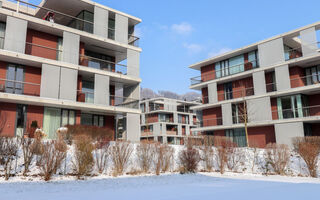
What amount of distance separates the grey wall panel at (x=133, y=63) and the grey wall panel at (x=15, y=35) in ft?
29.9

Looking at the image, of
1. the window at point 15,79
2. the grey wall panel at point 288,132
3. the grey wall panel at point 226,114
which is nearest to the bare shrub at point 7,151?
the window at point 15,79

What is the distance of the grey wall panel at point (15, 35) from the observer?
17.9m

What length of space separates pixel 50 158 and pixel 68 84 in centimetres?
1102

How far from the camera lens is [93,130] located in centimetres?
1800

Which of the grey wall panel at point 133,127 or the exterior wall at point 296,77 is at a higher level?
the exterior wall at point 296,77

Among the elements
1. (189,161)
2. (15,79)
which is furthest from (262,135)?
(15,79)

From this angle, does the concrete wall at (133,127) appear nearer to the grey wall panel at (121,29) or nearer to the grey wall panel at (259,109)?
the grey wall panel at (121,29)

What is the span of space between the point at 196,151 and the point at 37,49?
1540 centimetres

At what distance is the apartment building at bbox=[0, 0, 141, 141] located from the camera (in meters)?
18.2

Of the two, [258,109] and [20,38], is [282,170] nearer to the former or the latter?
[258,109]

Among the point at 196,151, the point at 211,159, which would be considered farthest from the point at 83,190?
the point at 211,159

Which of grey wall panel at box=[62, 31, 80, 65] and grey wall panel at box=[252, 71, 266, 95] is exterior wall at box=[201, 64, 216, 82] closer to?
grey wall panel at box=[252, 71, 266, 95]

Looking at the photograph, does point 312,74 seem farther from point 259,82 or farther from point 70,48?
point 70,48

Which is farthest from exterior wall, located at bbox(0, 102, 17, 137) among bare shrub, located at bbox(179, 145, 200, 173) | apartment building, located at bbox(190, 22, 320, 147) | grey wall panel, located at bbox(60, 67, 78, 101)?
apartment building, located at bbox(190, 22, 320, 147)
